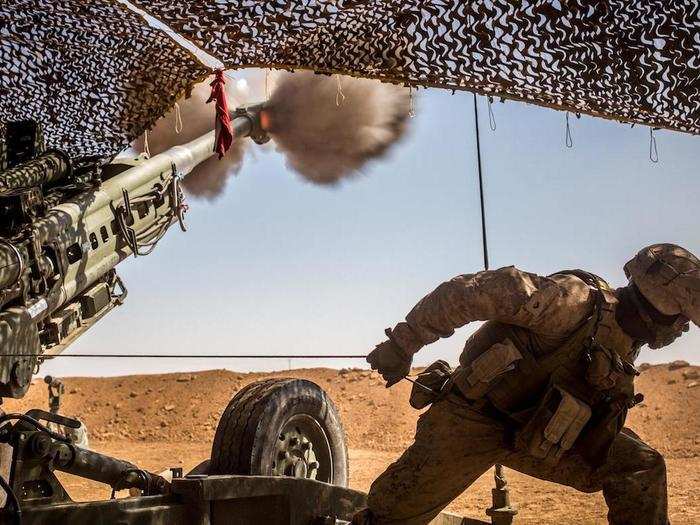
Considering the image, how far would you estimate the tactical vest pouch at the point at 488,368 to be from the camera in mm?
3760

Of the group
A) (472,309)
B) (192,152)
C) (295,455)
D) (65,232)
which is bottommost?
(295,455)

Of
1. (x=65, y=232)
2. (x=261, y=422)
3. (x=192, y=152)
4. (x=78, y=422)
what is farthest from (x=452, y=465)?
(x=192, y=152)

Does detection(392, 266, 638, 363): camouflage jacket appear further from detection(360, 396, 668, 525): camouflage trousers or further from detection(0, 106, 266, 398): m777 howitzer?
detection(0, 106, 266, 398): m777 howitzer

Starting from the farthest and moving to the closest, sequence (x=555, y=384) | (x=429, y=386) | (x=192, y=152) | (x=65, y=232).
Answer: (x=192, y=152), (x=65, y=232), (x=429, y=386), (x=555, y=384)

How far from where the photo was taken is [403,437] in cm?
1627

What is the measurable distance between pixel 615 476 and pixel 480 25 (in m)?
2.11

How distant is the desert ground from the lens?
31.9 ft

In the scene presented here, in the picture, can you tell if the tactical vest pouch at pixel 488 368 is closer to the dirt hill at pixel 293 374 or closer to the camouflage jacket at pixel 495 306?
the camouflage jacket at pixel 495 306

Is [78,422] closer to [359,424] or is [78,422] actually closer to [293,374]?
[359,424]

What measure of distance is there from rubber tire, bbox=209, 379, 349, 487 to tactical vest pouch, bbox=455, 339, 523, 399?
3.83 ft

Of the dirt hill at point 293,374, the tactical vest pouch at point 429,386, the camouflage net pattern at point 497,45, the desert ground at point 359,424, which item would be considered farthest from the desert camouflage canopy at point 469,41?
the dirt hill at point 293,374

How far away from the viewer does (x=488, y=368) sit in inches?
149

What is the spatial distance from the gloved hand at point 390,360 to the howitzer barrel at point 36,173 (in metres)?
2.67

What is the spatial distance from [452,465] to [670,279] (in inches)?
49.5
